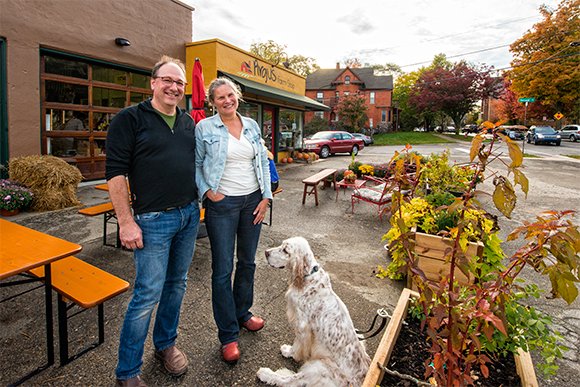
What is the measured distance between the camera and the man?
1.87 meters

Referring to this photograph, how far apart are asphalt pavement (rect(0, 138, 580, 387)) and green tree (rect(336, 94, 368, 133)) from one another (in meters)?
31.5

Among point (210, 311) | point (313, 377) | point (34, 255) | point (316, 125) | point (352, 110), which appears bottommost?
point (210, 311)

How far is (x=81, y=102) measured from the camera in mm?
7832

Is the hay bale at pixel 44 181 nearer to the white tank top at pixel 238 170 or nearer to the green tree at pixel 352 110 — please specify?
the white tank top at pixel 238 170

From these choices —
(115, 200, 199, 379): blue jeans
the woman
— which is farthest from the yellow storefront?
(115, 200, 199, 379): blue jeans

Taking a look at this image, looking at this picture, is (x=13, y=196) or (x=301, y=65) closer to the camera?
(x=13, y=196)

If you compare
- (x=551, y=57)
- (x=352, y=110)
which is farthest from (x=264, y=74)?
(x=551, y=57)

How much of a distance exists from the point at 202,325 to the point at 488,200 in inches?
303

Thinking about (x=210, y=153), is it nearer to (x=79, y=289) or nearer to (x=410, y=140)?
(x=79, y=289)

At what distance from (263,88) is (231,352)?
1010cm

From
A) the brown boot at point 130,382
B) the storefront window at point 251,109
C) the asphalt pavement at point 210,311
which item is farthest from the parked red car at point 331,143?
the brown boot at point 130,382

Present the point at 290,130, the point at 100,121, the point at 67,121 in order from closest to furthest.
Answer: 1. the point at 67,121
2. the point at 100,121
3. the point at 290,130

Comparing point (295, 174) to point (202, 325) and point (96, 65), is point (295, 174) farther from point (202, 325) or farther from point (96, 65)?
point (202, 325)

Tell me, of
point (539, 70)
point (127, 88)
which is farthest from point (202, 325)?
point (539, 70)
